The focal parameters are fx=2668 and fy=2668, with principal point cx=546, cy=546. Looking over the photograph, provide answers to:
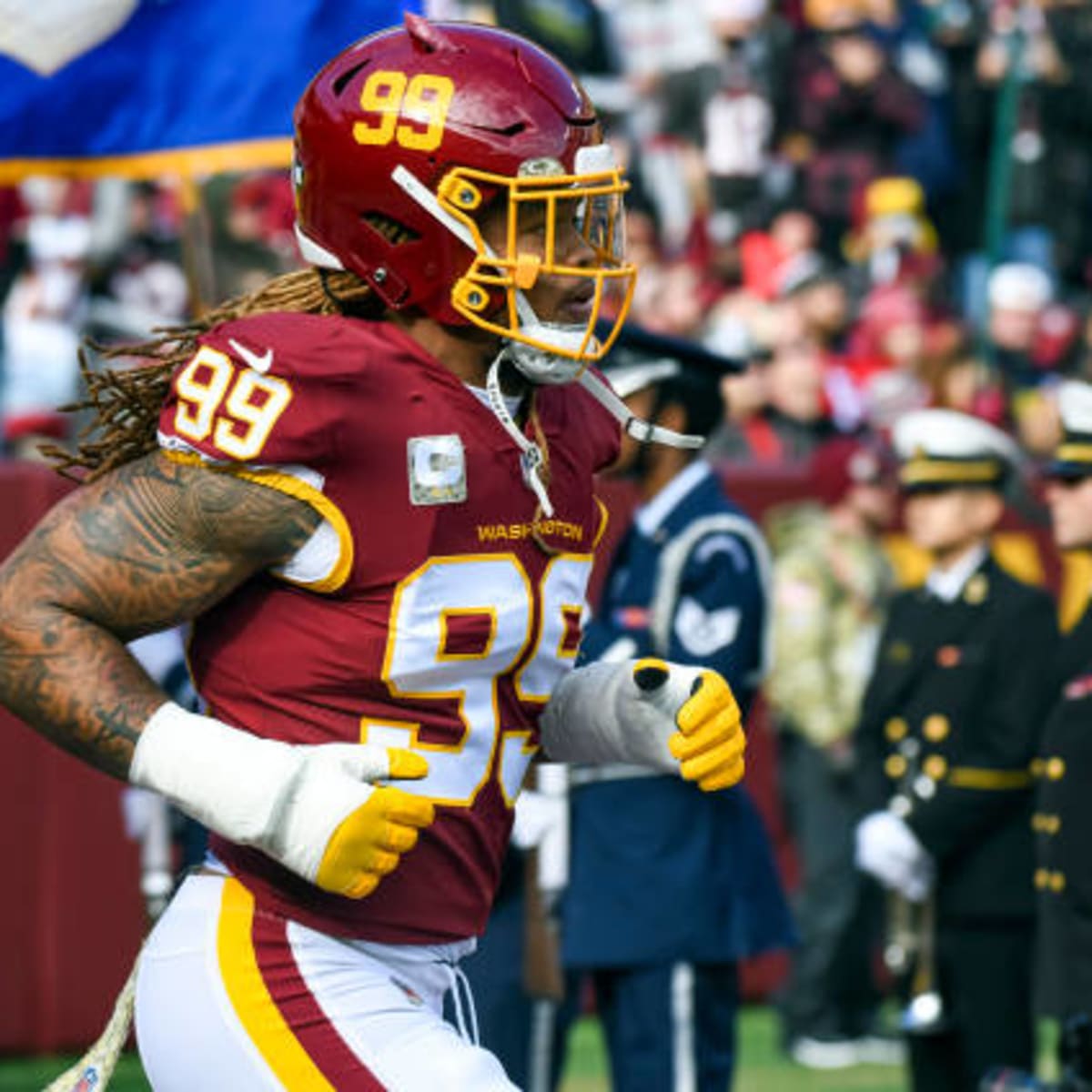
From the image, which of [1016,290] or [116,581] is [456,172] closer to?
[116,581]

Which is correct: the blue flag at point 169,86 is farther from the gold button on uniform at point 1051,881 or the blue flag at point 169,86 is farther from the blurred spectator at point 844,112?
the blurred spectator at point 844,112

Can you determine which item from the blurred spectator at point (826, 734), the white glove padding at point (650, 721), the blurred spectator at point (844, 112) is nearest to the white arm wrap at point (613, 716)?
the white glove padding at point (650, 721)

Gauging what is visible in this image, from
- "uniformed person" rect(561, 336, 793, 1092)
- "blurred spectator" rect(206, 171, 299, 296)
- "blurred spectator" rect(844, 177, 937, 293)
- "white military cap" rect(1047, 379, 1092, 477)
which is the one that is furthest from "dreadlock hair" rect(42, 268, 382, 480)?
"blurred spectator" rect(844, 177, 937, 293)

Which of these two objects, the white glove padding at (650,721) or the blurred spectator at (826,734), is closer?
the white glove padding at (650,721)

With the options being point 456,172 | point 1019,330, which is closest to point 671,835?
point 456,172

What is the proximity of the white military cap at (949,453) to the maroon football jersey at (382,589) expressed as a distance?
11.1ft

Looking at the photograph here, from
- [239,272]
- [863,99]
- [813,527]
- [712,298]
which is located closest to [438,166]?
[813,527]

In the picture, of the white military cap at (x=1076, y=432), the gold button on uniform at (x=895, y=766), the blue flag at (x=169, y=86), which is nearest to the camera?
the white military cap at (x=1076, y=432)

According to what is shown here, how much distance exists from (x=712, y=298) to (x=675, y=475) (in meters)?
6.35

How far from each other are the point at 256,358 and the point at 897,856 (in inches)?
137

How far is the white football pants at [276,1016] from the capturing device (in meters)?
3.28

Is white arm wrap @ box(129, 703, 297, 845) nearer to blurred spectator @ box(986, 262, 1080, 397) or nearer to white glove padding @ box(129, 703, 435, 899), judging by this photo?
white glove padding @ box(129, 703, 435, 899)

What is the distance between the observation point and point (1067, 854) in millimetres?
5699

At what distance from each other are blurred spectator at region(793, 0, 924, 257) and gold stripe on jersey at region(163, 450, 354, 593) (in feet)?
33.7
